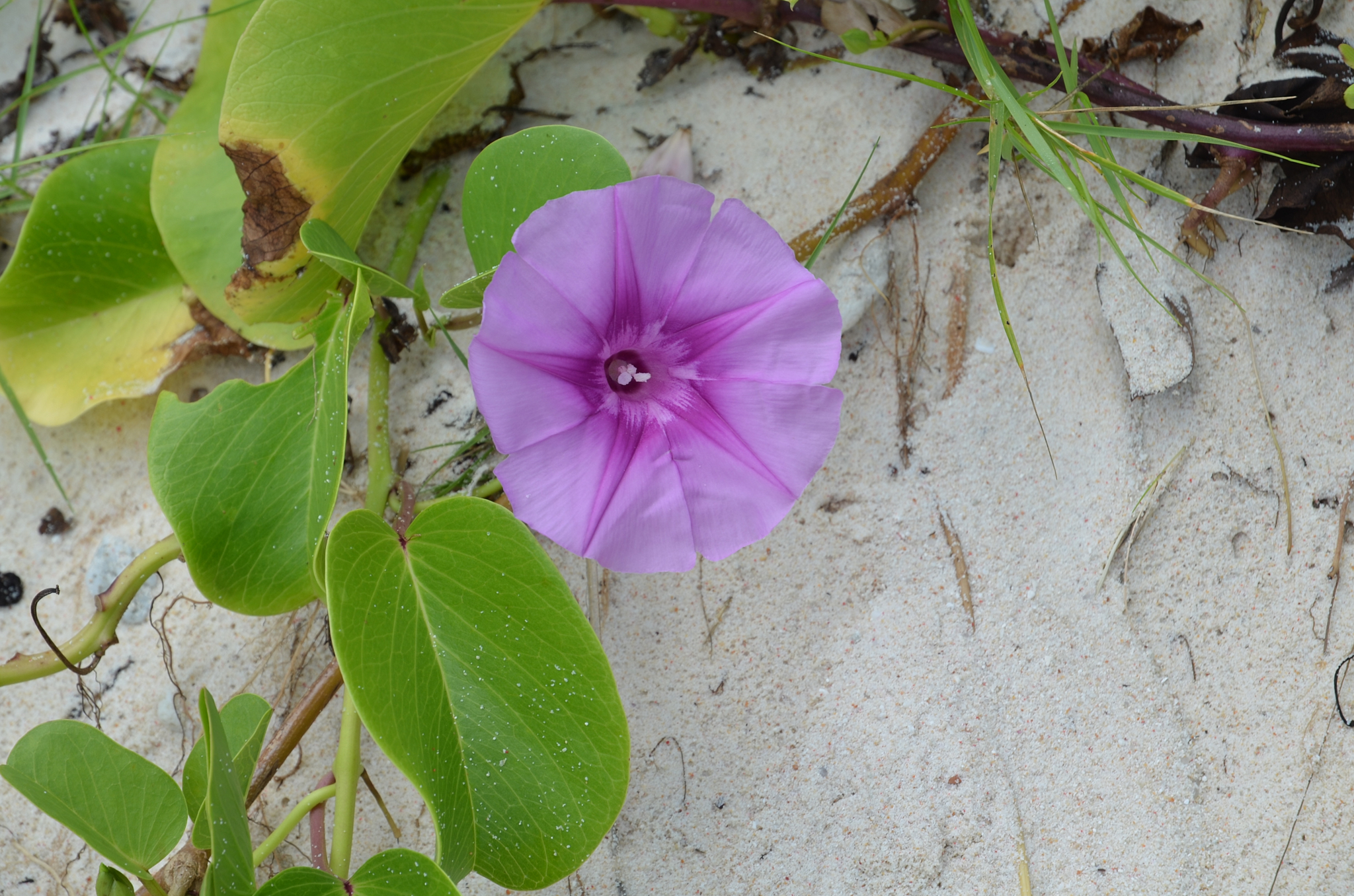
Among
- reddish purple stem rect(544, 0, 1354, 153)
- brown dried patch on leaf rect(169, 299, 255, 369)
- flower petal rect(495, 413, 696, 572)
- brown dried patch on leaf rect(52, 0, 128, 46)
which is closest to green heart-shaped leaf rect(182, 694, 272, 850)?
flower petal rect(495, 413, 696, 572)

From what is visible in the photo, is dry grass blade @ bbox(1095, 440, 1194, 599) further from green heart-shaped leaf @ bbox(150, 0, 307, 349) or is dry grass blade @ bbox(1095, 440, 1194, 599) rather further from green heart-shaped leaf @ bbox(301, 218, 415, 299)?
green heart-shaped leaf @ bbox(150, 0, 307, 349)

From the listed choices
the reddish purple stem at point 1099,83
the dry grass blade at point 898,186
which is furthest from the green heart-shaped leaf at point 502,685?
the reddish purple stem at point 1099,83

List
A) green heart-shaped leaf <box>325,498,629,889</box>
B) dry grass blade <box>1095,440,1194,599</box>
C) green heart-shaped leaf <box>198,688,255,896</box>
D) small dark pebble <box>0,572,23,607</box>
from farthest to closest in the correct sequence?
small dark pebble <box>0,572,23,607</box>, dry grass blade <box>1095,440,1194,599</box>, green heart-shaped leaf <box>325,498,629,889</box>, green heart-shaped leaf <box>198,688,255,896</box>

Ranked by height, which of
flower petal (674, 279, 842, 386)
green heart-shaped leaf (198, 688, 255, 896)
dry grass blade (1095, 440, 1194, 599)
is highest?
flower petal (674, 279, 842, 386)

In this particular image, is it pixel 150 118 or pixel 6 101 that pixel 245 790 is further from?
pixel 6 101

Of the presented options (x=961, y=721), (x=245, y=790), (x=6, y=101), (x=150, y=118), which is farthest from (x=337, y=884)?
(x=6, y=101)

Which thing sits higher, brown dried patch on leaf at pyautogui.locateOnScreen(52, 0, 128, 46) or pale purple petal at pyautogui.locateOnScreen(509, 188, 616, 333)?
brown dried patch on leaf at pyautogui.locateOnScreen(52, 0, 128, 46)
